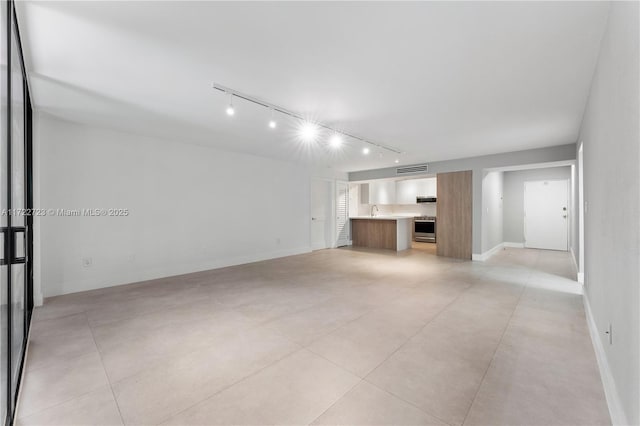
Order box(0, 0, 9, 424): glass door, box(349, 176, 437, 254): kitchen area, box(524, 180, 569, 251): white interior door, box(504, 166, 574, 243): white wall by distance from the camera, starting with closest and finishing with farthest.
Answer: box(0, 0, 9, 424): glass door
box(524, 180, 569, 251): white interior door
box(504, 166, 574, 243): white wall
box(349, 176, 437, 254): kitchen area

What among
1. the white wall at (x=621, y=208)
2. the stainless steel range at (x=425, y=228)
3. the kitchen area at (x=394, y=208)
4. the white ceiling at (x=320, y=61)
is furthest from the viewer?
the stainless steel range at (x=425, y=228)

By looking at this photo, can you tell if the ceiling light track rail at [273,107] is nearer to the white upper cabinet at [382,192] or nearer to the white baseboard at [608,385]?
the white baseboard at [608,385]

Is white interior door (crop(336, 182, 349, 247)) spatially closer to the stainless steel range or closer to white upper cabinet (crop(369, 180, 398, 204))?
white upper cabinet (crop(369, 180, 398, 204))

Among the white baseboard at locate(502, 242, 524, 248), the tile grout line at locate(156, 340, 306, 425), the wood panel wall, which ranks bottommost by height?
the tile grout line at locate(156, 340, 306, 425)

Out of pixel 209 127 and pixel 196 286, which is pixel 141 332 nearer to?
pixel 196 286

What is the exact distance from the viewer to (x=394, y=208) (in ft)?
34.2

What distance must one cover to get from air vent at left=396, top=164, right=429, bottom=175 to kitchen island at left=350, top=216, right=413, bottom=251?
1.30m

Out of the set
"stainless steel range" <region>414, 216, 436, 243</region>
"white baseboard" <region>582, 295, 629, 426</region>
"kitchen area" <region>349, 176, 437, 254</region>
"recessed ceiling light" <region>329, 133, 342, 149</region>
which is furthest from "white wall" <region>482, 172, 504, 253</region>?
"white baseboard" <region>582, 295, 629, 426</region>

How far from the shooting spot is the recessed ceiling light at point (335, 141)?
4383mm

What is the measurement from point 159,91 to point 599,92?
404 cm

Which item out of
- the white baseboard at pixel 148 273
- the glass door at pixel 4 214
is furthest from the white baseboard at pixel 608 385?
the white baseboard at pixel 148 273

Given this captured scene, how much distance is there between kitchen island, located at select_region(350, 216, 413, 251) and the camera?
7.61 m

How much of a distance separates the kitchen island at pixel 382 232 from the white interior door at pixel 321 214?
3.35ft

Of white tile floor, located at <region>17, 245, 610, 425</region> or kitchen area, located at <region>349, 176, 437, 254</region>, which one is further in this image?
kitchen area, located at <region>349, 176, 437, 254</region>
